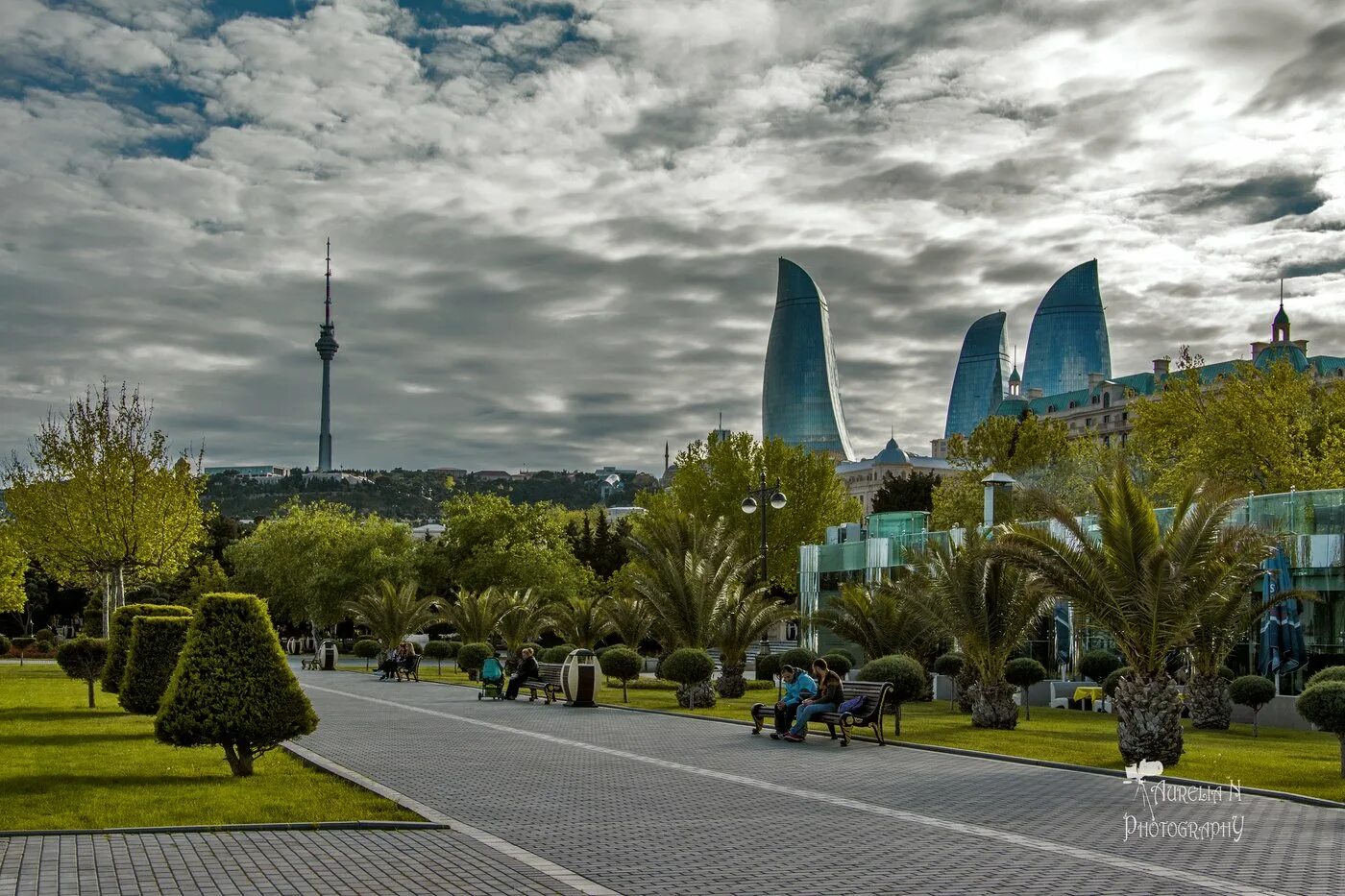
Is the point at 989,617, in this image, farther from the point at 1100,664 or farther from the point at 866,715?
the point at 1100,664

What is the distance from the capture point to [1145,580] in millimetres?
16266

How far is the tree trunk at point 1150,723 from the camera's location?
15.8 meters

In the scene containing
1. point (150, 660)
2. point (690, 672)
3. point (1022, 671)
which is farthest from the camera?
point (1022, 671)

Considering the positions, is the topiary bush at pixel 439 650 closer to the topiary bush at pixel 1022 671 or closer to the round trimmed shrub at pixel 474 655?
the round trimmed shrub at pixel 474 655

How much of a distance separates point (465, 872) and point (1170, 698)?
1066cm

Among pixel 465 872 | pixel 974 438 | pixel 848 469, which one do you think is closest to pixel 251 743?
pixel 465 872

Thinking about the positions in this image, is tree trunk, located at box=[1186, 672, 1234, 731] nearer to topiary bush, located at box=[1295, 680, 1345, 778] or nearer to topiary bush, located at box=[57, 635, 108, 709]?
topiary bush, located at box=[1295, 680, 1345, 778]

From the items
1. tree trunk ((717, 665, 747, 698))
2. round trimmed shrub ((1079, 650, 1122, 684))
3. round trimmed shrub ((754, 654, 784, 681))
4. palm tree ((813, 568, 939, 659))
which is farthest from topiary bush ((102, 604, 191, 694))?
round trimmed shrub ((1079, 650, 1122, 684))

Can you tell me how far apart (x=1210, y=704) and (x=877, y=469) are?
14747 centimetres

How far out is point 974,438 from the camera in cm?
5978

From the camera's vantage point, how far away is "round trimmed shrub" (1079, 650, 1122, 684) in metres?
29.7

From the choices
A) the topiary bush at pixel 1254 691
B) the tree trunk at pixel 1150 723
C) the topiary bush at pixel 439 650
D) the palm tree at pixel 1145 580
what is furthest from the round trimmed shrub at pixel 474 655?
the tree trunk at pixel 1150 723

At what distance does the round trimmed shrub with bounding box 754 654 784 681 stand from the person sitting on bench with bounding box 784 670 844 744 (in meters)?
15.4

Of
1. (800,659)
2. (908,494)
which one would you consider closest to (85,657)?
(800,659)
